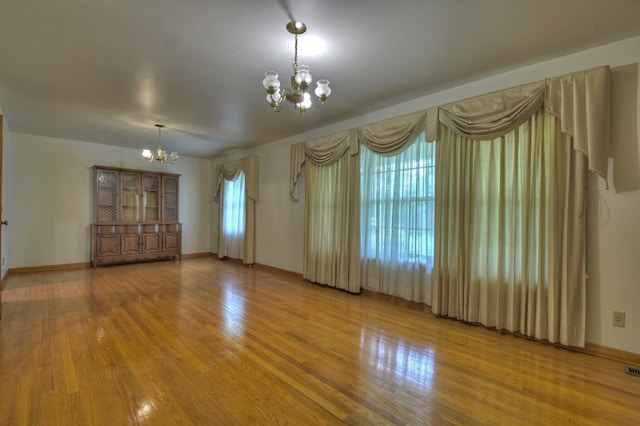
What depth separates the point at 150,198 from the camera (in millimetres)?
6605

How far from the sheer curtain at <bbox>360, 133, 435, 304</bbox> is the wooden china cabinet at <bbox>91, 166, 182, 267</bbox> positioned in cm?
484

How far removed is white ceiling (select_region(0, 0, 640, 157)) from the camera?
2.03 meters

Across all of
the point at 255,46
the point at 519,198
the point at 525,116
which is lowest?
the point at 519,198

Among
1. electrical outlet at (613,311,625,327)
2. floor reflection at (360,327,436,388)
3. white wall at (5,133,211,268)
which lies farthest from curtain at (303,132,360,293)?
white wall at (5,133,211,268)

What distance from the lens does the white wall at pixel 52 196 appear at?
17.5 ft

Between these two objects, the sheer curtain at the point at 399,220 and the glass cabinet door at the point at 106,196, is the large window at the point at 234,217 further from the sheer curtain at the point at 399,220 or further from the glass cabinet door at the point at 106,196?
the sheer curtain at the point at 399,220

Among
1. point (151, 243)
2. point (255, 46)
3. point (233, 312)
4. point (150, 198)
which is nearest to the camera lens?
point (255, 46)

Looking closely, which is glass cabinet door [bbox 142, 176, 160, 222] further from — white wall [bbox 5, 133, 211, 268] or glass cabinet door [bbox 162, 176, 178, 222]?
white wall [bbox 5, 133, 211, 268]

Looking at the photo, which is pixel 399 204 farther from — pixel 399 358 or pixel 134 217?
pixel 134 217

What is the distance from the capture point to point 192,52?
260 centimetres

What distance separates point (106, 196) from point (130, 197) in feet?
1.38

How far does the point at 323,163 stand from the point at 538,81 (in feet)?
9.24

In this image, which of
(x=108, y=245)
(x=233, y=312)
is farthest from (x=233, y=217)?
(x=233, y=312)

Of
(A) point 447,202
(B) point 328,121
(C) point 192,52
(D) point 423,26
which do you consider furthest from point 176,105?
(A) point 447,202
